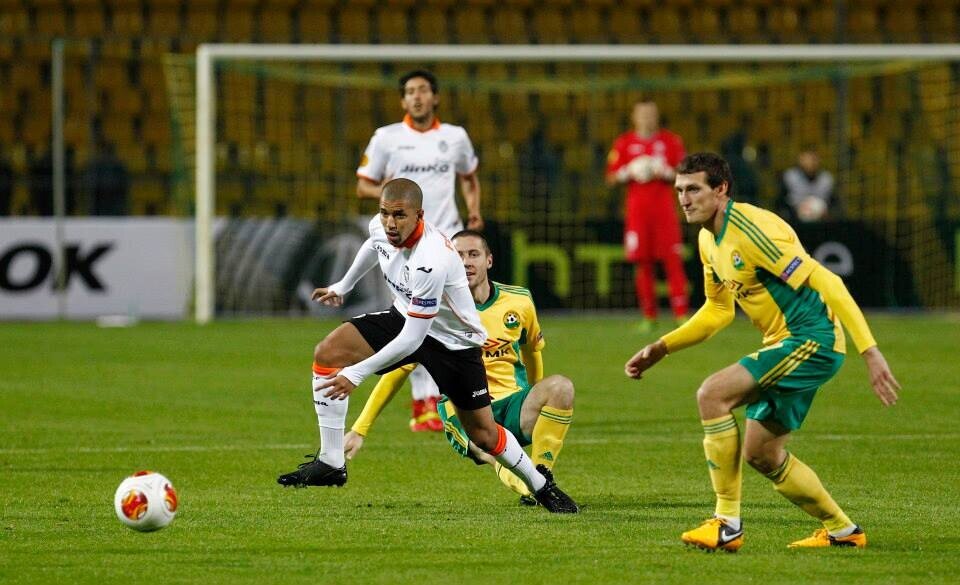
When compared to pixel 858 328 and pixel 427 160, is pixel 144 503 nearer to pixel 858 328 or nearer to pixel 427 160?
pixel 858 328

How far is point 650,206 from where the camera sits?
1677cm

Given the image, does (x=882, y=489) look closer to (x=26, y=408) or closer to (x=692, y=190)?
(x=692, y=190)

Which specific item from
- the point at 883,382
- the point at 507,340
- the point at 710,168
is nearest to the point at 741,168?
the point at 507,340

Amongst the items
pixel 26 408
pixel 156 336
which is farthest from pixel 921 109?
pixel 26 408

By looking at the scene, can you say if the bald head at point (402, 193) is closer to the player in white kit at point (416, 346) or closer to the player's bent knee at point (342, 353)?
the player in white kit at point (416, 346)

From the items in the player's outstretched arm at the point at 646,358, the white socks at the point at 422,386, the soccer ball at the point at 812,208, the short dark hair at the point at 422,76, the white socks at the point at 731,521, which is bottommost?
the white socks at the point at 422,386

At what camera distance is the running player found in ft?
19.2

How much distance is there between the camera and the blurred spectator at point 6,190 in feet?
61.5

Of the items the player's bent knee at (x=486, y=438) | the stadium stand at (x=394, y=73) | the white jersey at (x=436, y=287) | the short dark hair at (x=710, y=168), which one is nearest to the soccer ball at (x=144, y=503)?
the white jersey at (x=436, y=287)

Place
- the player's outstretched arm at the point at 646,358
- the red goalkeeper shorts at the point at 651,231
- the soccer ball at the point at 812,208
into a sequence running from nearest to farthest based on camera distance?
the player's outstretched arm at the point at 646,358 < the red goalkeeper shorts at the point at 651,231 < the soccer ball at the point at 812,208

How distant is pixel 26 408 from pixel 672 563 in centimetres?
628

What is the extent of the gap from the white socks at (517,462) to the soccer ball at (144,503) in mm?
1474

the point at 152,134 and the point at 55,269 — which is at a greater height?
the point at 152,134

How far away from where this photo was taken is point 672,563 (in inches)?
224
